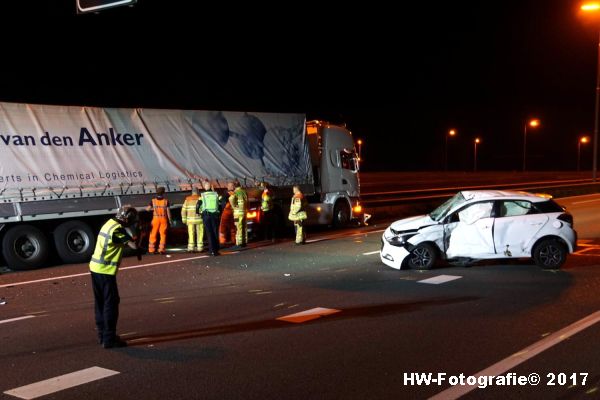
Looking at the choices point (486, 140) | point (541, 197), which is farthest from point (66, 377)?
point (486, 140)

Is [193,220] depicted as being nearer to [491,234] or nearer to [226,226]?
[226,226]

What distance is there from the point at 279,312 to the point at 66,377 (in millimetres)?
3334

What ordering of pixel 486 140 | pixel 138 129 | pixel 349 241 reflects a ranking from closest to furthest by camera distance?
pixel 138 129 → pixel 349 241 → pixel 486 140

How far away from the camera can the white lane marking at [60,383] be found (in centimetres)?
550

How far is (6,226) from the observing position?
43.4 ft

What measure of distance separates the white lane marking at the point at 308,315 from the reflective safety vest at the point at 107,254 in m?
2.37

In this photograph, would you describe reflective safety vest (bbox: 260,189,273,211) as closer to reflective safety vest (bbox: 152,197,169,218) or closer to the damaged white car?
reflective safety vest (bbox: 152,197,169,218)

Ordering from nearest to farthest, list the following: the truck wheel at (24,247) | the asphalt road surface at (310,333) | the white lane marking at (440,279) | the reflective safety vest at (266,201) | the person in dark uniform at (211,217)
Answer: the asphalt road surface at (310,333)
the white lane marking at (440,279)
the truck wheel at (24,247)
the person in dark uniform at (211,217)
the reflective safety vest at (266,201)

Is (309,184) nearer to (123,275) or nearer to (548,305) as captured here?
(123,275)

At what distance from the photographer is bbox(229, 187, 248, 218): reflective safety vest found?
1587 cm

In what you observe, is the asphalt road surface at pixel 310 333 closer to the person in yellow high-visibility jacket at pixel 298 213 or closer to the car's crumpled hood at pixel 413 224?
the car's crumpled hood at pixel 413 224

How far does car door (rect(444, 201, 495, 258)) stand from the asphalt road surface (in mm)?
409

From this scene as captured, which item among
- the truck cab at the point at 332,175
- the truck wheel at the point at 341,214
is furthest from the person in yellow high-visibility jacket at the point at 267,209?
the truck wheel at the point at 341,214

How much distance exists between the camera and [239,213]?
16.0m
